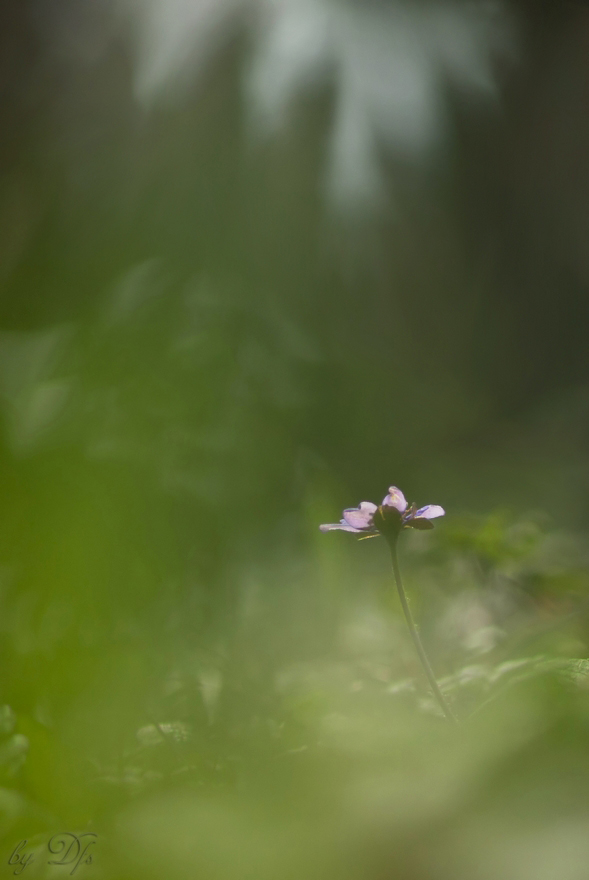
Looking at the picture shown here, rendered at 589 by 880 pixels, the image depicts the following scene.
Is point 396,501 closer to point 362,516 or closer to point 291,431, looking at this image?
point 362,516

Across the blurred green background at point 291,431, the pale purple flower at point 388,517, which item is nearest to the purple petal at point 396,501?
the pale purple flower at point 388,517

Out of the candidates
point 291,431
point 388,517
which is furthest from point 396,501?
point 291,431

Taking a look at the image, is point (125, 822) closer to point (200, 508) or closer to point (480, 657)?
point (480, 657)

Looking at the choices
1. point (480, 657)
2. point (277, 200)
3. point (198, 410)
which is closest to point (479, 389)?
point (277, 200)

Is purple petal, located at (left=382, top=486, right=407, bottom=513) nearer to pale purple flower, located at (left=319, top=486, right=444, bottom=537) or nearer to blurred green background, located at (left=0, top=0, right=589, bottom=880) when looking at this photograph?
pale purple flower, located at (left=319, top=486, right=444, bottom=537)

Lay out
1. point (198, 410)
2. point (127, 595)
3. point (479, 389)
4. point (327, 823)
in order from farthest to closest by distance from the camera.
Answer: point (479, 389)
point (198, 410)
point (127, 595)
point (327, 823)

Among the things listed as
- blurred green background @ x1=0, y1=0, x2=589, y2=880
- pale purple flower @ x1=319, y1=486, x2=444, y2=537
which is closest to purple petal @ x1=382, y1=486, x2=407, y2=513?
pale purple flower @ x1=319, y1=486, x2=444, y2=537
